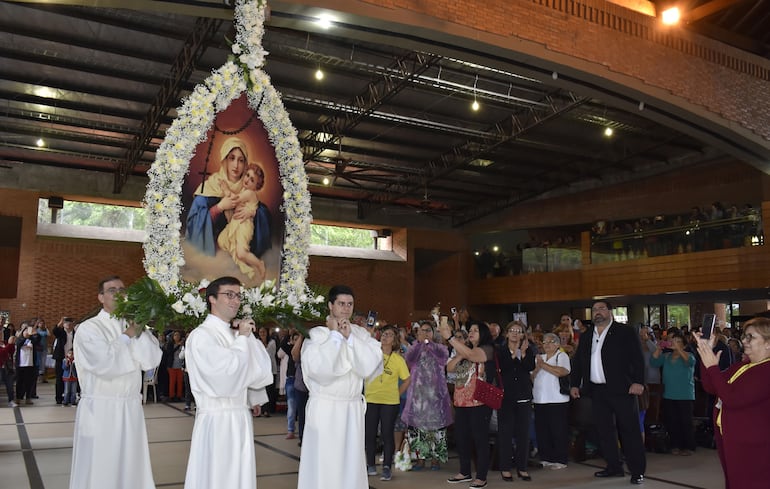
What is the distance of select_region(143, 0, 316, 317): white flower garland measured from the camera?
16.3 feet

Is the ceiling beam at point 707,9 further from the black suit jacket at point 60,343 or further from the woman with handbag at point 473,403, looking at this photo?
the black suit jacket at point 60,343

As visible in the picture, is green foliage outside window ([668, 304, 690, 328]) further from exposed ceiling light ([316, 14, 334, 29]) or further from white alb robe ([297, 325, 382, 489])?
white alb robe ([297, 325, 382, 489])

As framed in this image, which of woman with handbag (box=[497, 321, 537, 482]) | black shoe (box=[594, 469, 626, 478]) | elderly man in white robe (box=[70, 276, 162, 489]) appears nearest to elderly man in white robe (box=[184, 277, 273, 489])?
elderly man in white robe (box=[70, 276, 162, 489])

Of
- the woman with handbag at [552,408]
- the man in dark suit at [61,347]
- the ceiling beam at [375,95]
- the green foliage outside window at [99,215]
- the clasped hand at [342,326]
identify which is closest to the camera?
the clasped hand at [342,326]

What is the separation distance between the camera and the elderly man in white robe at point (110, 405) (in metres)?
5.18

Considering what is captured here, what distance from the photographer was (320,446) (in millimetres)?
5066

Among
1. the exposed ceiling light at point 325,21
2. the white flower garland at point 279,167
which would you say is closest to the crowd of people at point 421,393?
the white flower garland at point 279,167

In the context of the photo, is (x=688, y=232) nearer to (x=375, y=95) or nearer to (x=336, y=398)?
(x=375, y=95)

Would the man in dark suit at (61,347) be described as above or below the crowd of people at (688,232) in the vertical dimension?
below

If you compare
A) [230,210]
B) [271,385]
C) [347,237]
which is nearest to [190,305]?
[230,210]

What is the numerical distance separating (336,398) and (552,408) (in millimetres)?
4342

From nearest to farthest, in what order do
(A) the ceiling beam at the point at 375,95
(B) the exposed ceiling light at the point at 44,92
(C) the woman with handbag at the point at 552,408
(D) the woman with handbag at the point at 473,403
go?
1. (D) the woman with handbag at the point at 473,403
2. (C) the woman with handbag at the point at 552,408
3. (A) the ceiling beam at the point at 375,95
4. (B) the exposed ceiling light at the point at 44,92

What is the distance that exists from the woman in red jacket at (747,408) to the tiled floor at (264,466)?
121 inches

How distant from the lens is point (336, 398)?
518cm
